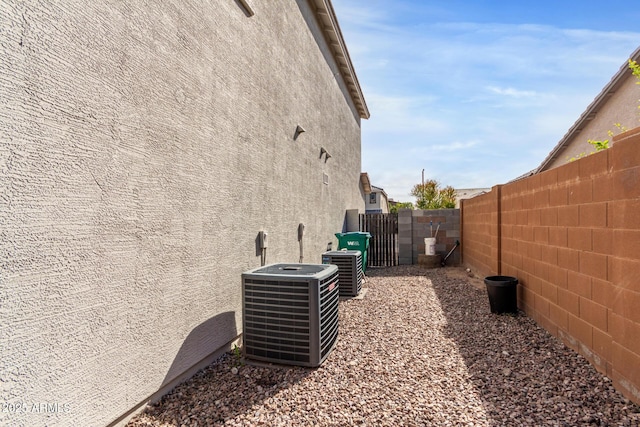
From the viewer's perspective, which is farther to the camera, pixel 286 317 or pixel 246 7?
pixel 246 7

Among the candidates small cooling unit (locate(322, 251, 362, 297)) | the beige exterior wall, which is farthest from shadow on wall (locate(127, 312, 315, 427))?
the beige exterior wall

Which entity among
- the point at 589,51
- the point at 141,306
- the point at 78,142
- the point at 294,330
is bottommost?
the point at 294,330

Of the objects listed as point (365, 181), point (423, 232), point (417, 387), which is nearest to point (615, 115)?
point (423, 232)

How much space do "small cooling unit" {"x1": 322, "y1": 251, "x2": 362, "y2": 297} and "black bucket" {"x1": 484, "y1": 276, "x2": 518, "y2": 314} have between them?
2.28 meters

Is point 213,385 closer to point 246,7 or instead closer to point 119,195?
point 119,195

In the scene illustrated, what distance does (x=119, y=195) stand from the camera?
7.03 ft

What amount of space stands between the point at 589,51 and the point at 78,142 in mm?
8820

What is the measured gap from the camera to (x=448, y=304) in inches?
218

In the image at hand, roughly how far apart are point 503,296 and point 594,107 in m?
8.84

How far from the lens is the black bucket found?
4.75 m

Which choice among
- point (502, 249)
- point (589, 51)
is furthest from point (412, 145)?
point (502, 249)

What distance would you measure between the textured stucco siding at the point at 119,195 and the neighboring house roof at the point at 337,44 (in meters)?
4.27

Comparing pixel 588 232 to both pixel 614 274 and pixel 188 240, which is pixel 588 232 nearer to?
pixel 614 274

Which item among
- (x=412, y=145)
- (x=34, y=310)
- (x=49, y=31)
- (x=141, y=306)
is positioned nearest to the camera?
(x=34, y=310)
